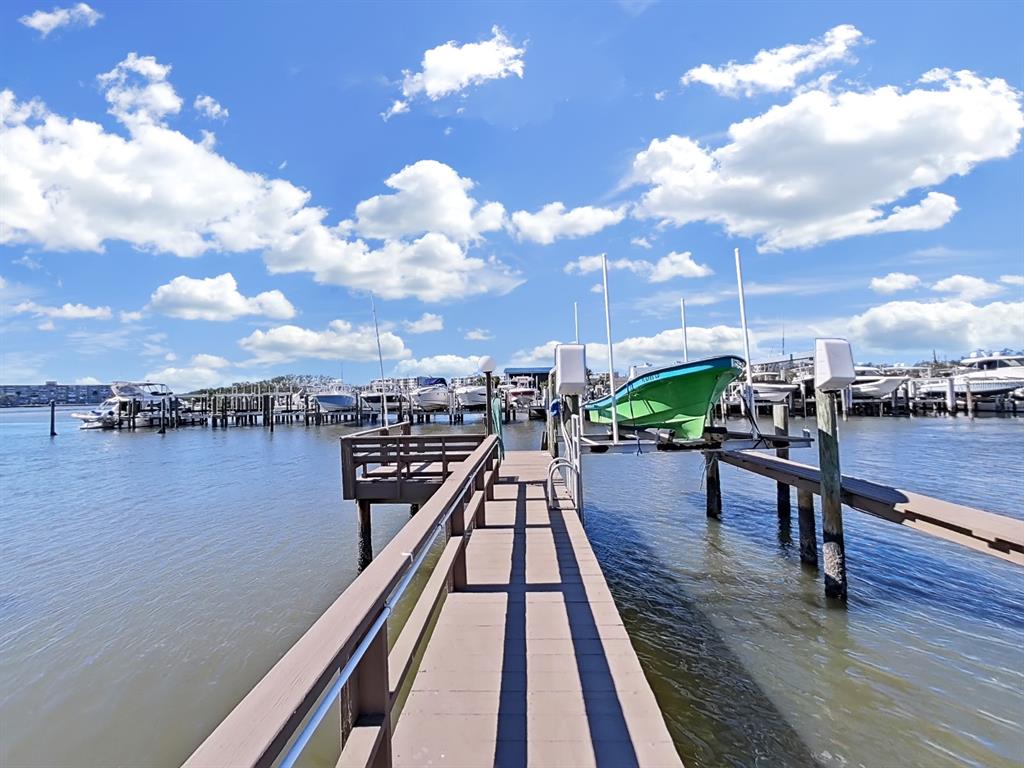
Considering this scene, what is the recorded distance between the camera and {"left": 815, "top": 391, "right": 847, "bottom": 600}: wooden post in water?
278 inches

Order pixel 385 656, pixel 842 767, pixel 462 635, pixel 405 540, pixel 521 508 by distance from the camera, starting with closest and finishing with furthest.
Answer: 1. pixel 385 656
2. pixel 405 540
3. pixel 462 635
4. pixel 842 767
5. pixel 521 508

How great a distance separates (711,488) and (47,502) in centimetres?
2082

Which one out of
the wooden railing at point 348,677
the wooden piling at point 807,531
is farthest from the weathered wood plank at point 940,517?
the wooden railing at point 348,677

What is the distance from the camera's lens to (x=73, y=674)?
6219 mm

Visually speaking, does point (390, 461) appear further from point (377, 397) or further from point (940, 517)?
point (377, 397)

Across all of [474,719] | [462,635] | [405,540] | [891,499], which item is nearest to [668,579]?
[891,499]

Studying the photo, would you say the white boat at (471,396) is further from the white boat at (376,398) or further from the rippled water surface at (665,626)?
the rippled water surface at (665,626)

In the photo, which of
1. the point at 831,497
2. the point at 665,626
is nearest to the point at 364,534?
the point at 665,626

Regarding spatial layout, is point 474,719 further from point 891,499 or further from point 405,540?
point 891,499

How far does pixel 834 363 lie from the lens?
679cm

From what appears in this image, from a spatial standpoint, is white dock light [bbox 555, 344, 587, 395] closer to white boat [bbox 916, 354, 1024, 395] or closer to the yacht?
white boat [bbox 916, 354, 1024, 395]

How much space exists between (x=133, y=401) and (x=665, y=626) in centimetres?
7230

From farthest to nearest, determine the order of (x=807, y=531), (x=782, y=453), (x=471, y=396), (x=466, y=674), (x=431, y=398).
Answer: (x=471, y=396) → (x=431, y=398) → (x=782, y=453) → (x=807, y=531) → (x=466, y=674)

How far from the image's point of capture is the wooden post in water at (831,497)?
7062mm
